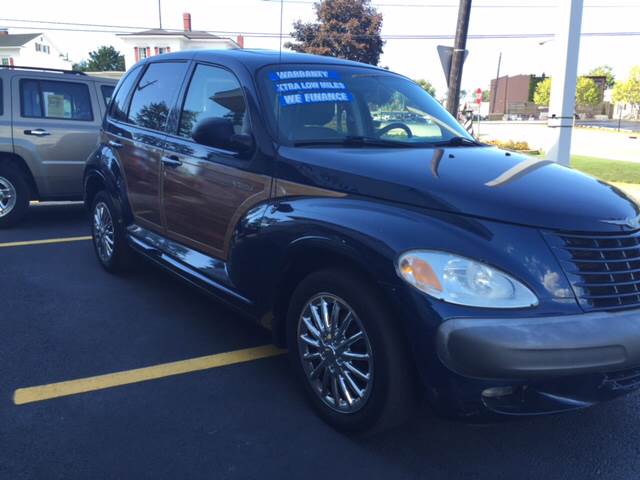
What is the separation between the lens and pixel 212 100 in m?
3.74

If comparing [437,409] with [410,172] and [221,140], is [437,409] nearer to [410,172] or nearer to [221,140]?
[410,172]

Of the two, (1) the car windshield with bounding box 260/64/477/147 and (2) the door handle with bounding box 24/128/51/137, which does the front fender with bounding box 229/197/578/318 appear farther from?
(2) the door handle with bounding box 24/128/51/137

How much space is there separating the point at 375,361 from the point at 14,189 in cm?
624

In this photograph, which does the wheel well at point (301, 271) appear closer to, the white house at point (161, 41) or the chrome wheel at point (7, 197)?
the chrome wheel at point (7, 197)

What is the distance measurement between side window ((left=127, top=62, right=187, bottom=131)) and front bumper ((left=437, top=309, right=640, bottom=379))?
286 centimetres

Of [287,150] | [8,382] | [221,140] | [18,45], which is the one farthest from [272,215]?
[18,45]

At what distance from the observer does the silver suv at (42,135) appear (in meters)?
7.05

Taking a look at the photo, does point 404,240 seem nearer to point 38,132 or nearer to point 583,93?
point 38,132

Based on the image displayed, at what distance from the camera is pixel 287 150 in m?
3.10

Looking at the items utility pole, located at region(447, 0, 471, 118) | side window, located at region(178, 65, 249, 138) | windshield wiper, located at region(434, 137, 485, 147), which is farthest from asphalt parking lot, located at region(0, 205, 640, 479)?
utility pole, located at region(447, 0, 471, 118)

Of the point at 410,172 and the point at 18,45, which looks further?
the point at 18,45

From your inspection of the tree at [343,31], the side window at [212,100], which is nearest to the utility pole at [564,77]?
the side window at [212,100]

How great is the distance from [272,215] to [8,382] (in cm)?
182

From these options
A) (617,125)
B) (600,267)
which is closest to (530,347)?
(600,267)
